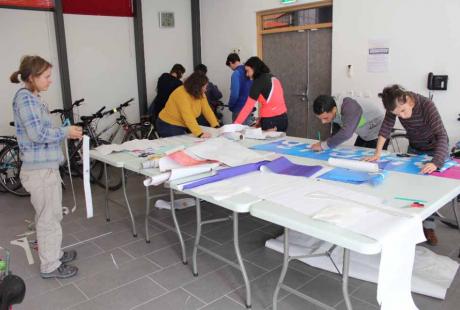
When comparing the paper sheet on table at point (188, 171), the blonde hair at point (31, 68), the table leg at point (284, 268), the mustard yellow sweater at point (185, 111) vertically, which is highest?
the blonde hair at point (31, 68)

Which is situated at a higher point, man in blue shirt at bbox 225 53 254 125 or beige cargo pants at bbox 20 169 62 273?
man in blue shirt at bbox 225 53 254 125

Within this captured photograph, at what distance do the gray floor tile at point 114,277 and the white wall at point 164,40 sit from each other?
392 cm

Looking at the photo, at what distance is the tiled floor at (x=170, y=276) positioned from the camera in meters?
2.39

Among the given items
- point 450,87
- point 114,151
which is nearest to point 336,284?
point 114,151

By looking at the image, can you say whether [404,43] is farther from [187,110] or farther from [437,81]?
[187,110]

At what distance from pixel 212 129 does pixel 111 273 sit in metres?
1.73

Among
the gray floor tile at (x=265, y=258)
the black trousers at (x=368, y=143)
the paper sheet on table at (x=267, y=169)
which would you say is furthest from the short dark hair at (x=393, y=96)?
the gray floor tile at (x=265, y=258)

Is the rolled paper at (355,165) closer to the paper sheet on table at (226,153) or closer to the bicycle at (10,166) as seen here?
the paper sheet on table at (226,153)

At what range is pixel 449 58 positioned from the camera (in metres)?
4.06

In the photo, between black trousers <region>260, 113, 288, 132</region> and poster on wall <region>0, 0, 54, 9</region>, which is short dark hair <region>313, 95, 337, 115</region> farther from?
poster on wall <region>0, 0, 54, 9</region>

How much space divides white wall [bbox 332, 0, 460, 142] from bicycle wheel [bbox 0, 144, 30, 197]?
3907 mm

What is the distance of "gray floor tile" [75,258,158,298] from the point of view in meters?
2.58

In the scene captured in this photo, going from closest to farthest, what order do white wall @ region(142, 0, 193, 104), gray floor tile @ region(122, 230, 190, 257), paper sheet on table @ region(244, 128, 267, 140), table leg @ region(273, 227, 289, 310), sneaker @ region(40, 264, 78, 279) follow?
table leg @ region(273, 227, 289, 310) < sneaker @ region(40, 264, 78, 279) < gray floor tile @ region(122, 230, 190, 257) < paper sheet on table @ region(244, 128, 267, 140) < white wall @ region(142, 0, 193, 104)

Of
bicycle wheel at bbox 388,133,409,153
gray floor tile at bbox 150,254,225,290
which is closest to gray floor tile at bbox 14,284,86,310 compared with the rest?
gray floor tile at bbox 150,254,225,290
